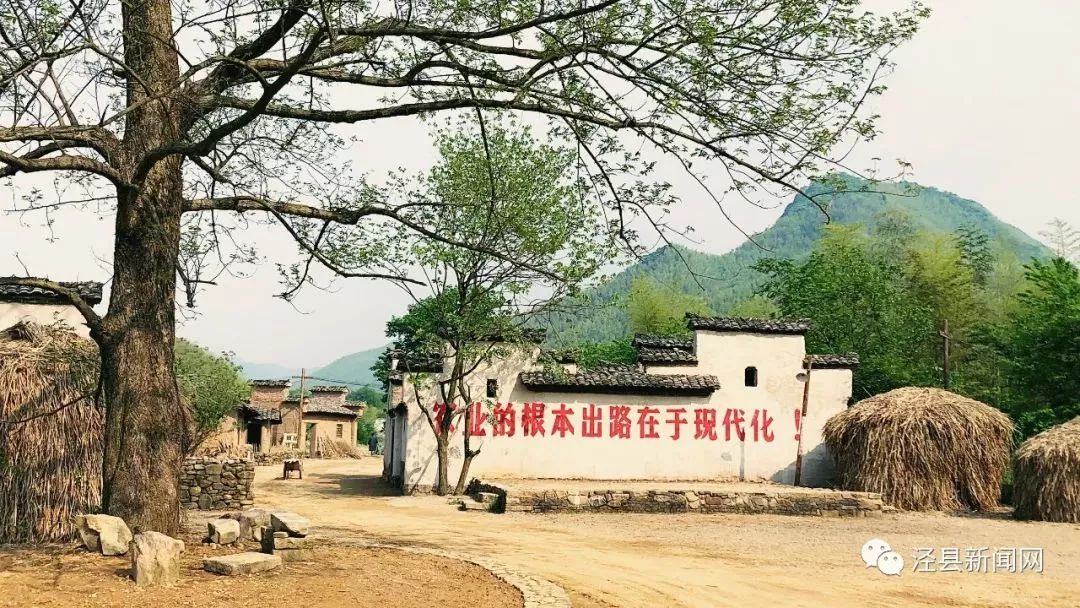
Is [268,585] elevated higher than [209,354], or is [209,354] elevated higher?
[209,354]

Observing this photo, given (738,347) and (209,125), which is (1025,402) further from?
(209,125)

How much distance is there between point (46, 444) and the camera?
33.3ft

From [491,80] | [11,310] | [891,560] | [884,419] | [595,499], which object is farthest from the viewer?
[884,419]

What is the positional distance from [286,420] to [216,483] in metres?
29.2

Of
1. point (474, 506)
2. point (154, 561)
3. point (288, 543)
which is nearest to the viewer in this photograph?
point (154, 561)

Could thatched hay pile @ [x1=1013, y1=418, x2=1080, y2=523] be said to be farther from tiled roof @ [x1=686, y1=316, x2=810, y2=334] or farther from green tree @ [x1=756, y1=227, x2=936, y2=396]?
green tree @ [x1=756, y1=227, x2=936, y2=396]

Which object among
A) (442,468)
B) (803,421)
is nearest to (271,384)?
(442,468)

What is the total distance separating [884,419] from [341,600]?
14597 millimetres

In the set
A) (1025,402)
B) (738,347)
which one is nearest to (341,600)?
Answer: (738,347)

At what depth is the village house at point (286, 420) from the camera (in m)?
38.5

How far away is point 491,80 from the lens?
25.0 ft

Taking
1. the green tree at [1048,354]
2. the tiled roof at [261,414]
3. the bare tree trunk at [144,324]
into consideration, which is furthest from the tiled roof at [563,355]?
the tiled roof at [261,414]

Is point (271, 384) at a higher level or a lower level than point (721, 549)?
higher

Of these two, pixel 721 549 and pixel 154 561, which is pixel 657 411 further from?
pixel 154 561
